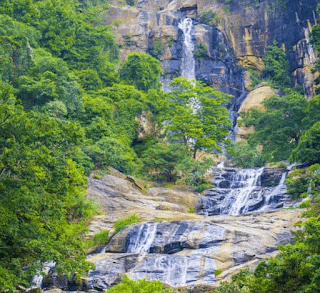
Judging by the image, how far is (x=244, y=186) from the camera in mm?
37312

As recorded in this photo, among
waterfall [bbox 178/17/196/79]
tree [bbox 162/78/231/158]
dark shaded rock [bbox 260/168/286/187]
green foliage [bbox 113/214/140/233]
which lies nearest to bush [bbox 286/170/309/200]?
dark shaded rock [bbox 260/168/286/187]

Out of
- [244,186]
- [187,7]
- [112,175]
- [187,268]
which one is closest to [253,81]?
[187,7]

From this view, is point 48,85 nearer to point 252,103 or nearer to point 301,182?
point 301,182

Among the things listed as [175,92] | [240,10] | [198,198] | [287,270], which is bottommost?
[198,198]

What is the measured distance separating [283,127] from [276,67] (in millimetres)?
16053

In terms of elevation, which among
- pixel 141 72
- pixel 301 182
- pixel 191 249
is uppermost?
pixel 141 72

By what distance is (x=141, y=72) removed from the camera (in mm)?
49031

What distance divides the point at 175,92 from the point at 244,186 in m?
10.9

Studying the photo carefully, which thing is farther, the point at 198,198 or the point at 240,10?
the point at 240,10

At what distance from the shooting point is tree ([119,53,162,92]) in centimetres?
4903

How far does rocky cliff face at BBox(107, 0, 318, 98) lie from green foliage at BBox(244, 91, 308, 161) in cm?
1383

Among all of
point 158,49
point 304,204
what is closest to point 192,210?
point 304,204

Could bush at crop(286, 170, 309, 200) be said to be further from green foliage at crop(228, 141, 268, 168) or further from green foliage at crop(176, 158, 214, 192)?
green foliage at crop(228, 141, 268, 168)

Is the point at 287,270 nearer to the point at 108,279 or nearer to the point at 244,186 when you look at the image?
the point at 108,279
